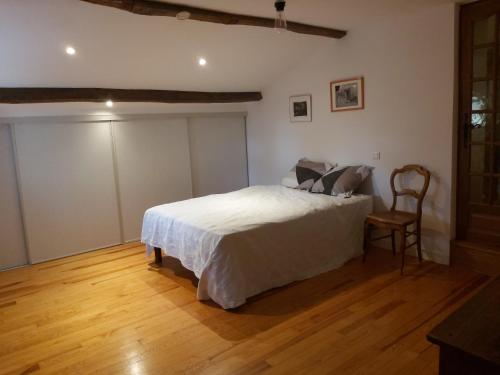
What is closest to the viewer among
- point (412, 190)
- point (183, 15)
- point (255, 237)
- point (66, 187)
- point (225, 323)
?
point (225, 323)

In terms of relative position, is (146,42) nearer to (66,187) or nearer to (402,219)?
(66,187)

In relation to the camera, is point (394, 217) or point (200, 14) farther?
point (394, 217)

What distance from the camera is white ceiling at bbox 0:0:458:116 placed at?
9.85ft

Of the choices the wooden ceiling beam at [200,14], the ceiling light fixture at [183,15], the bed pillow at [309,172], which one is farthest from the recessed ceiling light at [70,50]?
the bed pillow at [309,172]

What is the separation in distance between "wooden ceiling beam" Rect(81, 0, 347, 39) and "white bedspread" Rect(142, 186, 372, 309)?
1685 mm

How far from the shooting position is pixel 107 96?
13.9ft

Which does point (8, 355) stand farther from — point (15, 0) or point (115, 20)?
point (115, 20)

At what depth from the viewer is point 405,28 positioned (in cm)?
369

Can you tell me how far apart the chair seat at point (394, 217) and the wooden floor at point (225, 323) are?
0.45 meters

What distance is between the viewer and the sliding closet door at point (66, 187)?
4.20 meters

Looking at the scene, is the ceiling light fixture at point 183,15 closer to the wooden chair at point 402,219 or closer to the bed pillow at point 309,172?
the bed pillow at point 309,172

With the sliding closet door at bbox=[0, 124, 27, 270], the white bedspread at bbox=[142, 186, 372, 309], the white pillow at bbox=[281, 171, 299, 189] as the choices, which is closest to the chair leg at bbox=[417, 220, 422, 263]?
the white bedspread at bbox=[142, 186, 372, 309]

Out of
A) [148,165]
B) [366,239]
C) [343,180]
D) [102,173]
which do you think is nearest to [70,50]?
[102,173]

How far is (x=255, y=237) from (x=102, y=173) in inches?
94.3
